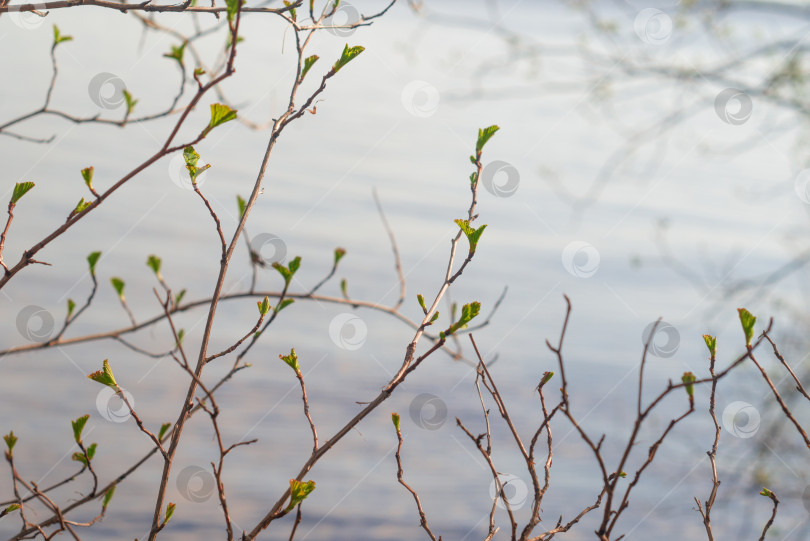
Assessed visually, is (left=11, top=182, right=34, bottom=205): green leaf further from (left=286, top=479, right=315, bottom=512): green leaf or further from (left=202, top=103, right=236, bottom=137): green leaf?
(left=286, top=479, right=315, bottom=512): green leaf

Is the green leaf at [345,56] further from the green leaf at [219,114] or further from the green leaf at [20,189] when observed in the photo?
the green leaf at [20,189]

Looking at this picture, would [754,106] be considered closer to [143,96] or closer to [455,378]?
[455,378]

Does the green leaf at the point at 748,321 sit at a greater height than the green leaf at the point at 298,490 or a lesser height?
greater

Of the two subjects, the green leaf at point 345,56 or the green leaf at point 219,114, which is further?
the green leaf at point 345,56

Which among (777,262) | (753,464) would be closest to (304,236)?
(753,464)

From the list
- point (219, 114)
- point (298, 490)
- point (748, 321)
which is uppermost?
point (219, 114)

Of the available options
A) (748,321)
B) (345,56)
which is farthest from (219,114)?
(748,321)

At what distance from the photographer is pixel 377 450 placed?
325cm

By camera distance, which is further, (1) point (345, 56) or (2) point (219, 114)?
(1) point (345, 56)

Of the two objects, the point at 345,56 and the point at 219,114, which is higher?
the point at 345,56

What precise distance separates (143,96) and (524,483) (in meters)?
5.45

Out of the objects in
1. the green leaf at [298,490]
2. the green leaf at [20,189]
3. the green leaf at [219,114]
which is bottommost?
the green leaf at [298,490]

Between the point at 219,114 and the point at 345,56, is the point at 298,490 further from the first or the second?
the point at 345,56

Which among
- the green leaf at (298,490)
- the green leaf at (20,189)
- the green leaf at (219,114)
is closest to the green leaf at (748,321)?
the green leaf at (298,490)
